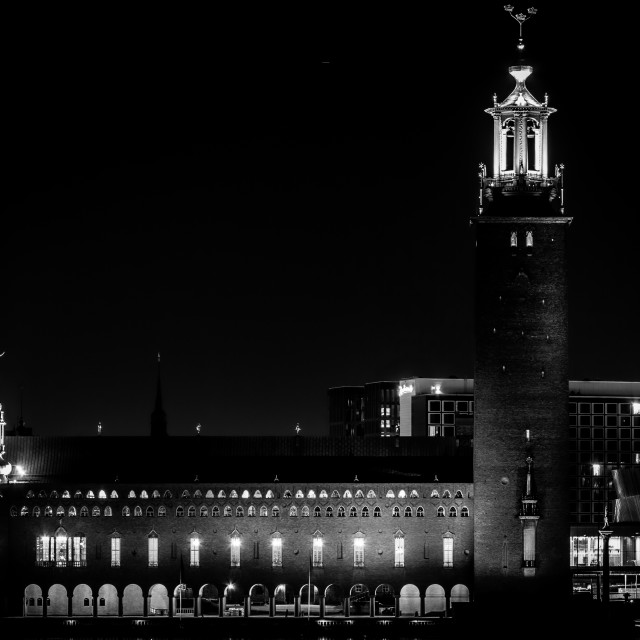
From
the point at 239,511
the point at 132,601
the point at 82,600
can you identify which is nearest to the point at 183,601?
the point at 132,601

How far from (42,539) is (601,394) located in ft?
248

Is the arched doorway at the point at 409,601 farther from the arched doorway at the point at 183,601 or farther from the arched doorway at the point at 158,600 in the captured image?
the arched doorway at the point at 158,600

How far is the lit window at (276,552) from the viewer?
120562mm

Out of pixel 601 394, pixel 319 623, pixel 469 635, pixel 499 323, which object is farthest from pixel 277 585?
pixel 601 394

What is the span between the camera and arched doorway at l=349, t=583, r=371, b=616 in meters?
123

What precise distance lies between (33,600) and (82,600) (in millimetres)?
2956

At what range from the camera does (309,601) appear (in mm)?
119500

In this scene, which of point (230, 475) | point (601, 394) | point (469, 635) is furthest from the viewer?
point (601, 394)

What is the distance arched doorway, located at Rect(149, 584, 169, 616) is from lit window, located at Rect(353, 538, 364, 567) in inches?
472

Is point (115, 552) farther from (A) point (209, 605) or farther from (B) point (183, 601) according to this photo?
(A) point (209, 605)

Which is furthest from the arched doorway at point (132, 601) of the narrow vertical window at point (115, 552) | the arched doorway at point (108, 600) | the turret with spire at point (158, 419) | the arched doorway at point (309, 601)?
the turret with spire at point (158, 419)

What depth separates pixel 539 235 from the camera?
383ft

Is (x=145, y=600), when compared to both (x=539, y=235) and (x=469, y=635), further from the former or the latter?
(x=539, y=235)

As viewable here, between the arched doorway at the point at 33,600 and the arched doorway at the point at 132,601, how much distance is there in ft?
16.7
